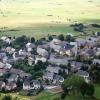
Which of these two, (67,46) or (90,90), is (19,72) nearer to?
(90,90)

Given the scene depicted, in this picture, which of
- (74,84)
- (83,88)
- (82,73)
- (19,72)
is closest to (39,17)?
(19,72)

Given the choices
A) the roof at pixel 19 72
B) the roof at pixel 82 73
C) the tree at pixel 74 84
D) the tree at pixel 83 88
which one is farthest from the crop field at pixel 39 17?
the tree at pixel 83 88

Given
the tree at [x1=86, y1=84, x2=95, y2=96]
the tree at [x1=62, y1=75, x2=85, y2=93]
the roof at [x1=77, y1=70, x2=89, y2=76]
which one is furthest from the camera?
the roof at [x1=77, y1=70, x2=89, y2=76]

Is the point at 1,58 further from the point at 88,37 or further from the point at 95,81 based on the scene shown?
the point at 88,37

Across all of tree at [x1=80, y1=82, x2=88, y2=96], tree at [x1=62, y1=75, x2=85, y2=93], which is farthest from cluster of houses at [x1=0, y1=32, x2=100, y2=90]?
tree at [x1=80, y1=82, x2=88, y2=96]

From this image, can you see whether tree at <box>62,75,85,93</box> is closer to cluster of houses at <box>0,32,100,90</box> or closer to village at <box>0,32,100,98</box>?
village at <box>0,32,100,98</box>

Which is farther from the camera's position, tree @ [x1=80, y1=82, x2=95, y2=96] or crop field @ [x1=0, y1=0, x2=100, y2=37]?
crop field @ [x1=0, y1=0, x2=100, y2=37]

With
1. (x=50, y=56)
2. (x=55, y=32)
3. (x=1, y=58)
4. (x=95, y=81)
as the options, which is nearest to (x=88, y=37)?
(x=55, y=32)

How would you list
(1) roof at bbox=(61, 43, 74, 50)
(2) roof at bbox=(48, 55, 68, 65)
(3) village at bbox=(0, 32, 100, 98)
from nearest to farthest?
(3) village at bbox=(0, 32, 100, 98) → (2) roof at bbox=(48, 55, 68, 65) → (1) roof at bbox=(61, 43, 74, 50)
